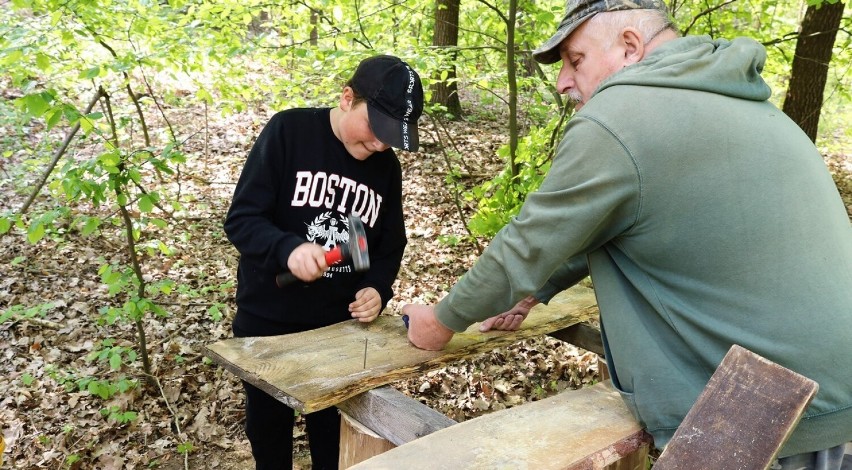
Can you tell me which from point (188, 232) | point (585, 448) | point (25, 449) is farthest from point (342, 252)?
point (188, 232)

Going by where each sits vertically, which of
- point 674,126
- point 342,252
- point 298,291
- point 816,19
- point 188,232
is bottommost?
point 188,232

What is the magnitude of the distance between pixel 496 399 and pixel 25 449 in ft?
10.6

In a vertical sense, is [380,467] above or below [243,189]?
below

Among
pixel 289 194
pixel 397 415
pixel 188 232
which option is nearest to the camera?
pixel 397 415

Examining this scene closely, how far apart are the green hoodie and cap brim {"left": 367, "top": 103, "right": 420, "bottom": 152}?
3.15ft

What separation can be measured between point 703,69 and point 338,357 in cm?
161

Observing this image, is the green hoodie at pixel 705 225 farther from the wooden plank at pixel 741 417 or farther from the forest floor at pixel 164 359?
the forest floor at pixel 164 359

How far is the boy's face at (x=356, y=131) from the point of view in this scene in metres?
2.65

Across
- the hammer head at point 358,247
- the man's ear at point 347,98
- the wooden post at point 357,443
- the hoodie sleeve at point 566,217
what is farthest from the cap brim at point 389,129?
the wooden post at point 357,443

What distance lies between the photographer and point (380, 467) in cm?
161

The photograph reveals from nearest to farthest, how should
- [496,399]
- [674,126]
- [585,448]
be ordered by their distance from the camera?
[674,126]
[585,448]
[496,399]

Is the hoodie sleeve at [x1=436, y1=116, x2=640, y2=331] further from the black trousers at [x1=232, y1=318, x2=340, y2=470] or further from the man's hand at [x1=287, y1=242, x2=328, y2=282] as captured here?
the black trousers at [x1=232, y1=318, x2=340, y2=470]

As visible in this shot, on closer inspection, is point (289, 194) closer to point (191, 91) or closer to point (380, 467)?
point (380, 467)

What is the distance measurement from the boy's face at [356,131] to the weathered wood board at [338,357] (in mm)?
789
